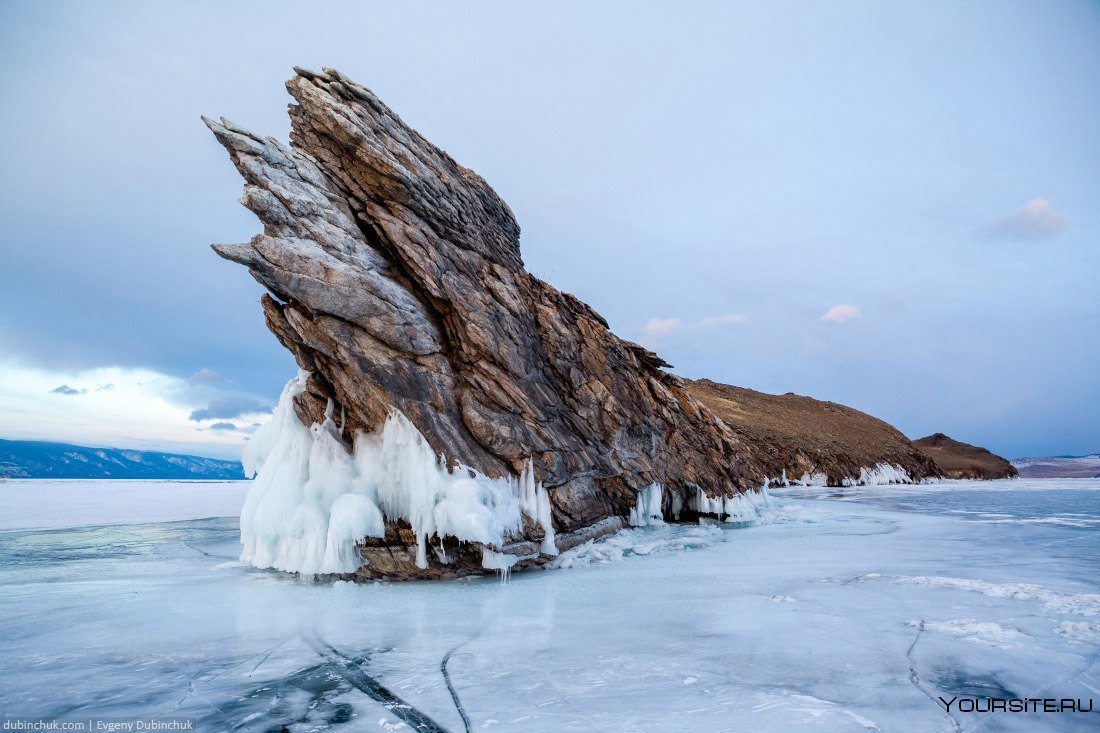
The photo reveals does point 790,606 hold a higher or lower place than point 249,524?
lower

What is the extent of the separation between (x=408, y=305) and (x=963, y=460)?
388ft

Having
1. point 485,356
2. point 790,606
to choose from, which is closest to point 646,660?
point 790,606

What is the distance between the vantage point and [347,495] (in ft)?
38.4

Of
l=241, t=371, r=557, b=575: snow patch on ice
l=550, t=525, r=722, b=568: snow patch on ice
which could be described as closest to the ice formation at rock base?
l=241, t=371, r=557, b=575: snow patch on ice

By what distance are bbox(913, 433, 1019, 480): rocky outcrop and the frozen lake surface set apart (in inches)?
3642

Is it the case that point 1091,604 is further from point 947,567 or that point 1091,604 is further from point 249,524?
point 249,524

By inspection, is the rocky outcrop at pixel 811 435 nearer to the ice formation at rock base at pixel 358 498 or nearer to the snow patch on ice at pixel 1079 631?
the ice formation at rock base at pixel 358 498

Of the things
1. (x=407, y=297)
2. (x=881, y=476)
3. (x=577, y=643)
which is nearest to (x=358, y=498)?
(x=407, y=297)

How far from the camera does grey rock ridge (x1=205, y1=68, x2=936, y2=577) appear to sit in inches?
457

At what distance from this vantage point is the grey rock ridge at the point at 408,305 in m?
11.6

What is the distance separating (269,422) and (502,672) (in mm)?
9656

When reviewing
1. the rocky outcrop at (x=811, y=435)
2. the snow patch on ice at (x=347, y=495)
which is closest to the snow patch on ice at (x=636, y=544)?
the snow patch on ice at (x=347, y=495)

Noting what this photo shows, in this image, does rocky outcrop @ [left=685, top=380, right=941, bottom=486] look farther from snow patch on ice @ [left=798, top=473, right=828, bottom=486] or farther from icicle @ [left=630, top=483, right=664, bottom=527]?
icicle @ [left=630, top=483, right=664, bottom=527]

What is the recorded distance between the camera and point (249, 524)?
1262 centimetres
